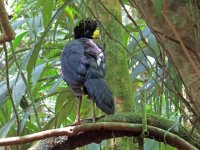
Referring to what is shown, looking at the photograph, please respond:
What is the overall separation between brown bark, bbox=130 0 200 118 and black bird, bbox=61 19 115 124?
36cm

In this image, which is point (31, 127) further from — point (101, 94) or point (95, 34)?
point (101, 94)

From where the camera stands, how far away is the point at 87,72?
1283 millimetres

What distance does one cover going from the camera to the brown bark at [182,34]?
0.75 m

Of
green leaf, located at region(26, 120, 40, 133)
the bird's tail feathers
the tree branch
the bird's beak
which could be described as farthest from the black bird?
green leaf, located at region(26, 120, 40, 133)

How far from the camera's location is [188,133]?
3.25 feet

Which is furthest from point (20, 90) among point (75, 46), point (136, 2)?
point (136, 2)

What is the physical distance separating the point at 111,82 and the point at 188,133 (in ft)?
2.12

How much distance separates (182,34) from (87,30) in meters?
0.82

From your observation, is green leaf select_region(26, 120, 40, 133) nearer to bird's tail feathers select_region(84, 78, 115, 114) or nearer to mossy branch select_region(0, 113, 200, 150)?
bird's tail feathers select_region(84, 78, 115, 114)

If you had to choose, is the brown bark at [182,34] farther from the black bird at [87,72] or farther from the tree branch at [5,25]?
the black bird at [87,72]

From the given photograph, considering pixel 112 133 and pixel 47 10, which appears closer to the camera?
pixel 112 133

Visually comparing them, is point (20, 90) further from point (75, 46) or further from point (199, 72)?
point (199, 72)

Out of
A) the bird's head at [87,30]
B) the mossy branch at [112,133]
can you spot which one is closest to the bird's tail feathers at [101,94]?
the mossy branch at [112,133]

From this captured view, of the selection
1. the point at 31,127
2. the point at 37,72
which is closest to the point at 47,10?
the point at 37,72
